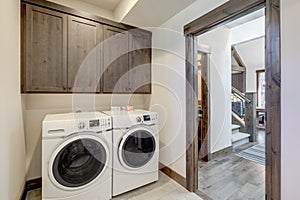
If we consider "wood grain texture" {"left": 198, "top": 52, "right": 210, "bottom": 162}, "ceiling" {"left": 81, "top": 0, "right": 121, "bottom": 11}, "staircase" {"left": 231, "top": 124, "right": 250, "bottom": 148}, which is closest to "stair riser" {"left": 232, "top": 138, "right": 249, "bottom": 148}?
"staircase" {"left": 231, "top": 124, "right": 250, "bottom": 148}

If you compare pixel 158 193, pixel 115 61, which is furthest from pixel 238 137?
pixel 115 61

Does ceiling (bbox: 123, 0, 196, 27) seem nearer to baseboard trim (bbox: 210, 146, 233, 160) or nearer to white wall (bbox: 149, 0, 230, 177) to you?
white wall (bbox: 149, 0, 230, 177)

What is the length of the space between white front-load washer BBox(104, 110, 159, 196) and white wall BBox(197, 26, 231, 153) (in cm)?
144

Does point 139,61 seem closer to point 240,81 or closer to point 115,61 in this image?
point 115,61

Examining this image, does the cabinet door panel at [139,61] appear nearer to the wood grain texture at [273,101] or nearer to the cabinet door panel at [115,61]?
the cabinet door panel at [115,61]

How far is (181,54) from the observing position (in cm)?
228

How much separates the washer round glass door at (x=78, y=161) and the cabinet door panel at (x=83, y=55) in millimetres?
784

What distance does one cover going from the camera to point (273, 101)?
131 cm

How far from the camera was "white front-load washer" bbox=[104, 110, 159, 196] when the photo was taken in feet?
6.44

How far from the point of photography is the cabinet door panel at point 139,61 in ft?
8.83

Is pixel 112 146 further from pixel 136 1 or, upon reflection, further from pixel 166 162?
pixel 136 1
